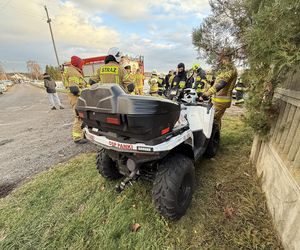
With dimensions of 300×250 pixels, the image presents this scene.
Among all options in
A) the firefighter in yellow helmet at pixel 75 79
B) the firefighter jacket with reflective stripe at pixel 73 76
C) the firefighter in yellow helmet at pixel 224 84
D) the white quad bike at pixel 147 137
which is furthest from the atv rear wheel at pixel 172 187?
the firefighter jacket with reflective stripe at pixel 73 76

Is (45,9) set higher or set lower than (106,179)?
higher

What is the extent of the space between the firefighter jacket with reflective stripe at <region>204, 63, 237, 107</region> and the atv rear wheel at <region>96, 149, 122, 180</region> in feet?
6.28

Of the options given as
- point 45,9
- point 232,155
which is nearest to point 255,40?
point 232,155

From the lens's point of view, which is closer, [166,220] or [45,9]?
[166,220]

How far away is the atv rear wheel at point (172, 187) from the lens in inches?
71.2

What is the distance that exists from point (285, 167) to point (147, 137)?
145cm

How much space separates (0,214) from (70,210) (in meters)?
0.92

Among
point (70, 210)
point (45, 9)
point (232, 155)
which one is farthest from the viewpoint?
point (45, 9)

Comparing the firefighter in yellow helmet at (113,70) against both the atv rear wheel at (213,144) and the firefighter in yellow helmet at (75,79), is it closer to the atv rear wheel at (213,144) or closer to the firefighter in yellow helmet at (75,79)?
the firefighter in yellow helmet at (75,79)

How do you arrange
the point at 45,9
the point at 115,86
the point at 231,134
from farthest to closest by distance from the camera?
the point at 45,9
the point at 231,134
the point at 115,86

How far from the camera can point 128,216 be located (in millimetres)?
2100

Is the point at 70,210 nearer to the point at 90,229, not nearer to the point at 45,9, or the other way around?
the point at 90,229

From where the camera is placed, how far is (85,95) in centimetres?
182

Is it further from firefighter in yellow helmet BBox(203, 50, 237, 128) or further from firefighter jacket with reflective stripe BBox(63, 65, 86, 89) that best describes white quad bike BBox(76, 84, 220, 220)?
firefighter jacket with reflective stripe BBox(63, 65, 86, 89)
